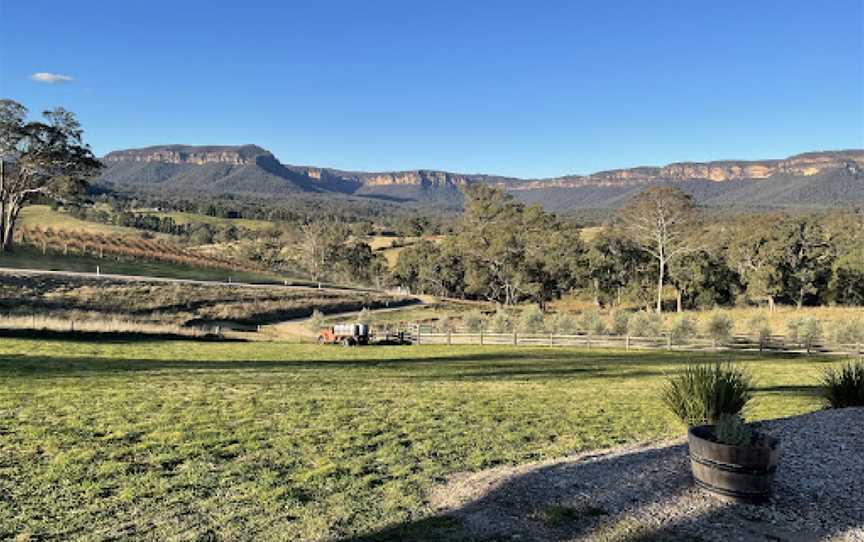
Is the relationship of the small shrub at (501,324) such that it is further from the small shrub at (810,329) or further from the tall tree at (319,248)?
the tall tree at (319,248)

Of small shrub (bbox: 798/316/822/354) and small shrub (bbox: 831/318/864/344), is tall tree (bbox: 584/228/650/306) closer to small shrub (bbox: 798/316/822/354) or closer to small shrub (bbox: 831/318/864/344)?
small shrub (bbox: 798/316/822/354)

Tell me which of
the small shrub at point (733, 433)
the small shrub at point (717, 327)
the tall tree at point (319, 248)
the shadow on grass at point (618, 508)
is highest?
the tall tree at point (319, 248)

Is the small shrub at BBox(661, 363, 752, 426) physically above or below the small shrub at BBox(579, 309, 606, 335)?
above

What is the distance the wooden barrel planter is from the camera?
18.8 feet

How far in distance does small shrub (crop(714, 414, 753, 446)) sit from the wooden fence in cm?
2419

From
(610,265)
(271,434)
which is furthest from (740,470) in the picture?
(610,265)

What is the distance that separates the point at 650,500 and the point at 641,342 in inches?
1006

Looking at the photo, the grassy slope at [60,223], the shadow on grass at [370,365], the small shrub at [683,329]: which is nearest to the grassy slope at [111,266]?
the grassy slope at [60,223]

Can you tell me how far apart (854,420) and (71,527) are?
9.79m

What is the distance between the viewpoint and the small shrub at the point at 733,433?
5.97 meters

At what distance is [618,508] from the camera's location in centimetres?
559

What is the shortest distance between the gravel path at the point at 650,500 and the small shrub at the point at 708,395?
1.02 m

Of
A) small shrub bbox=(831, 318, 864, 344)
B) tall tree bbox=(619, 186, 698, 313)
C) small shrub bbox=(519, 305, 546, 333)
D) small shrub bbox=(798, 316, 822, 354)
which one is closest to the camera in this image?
small shrub bbox=(831, 318, 864, 344)

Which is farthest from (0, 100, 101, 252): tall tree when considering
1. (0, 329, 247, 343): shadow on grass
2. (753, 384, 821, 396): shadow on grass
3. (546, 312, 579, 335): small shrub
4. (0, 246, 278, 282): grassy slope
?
(753, 384, 821, 396): shadow on grass
